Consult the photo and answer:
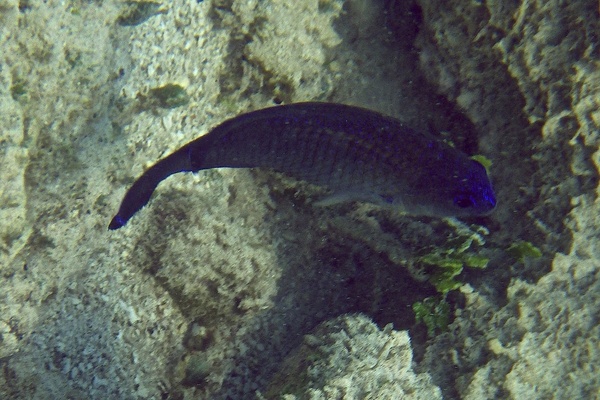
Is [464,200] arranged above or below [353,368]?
above

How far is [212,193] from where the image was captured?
3.43m

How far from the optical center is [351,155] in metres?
2.69

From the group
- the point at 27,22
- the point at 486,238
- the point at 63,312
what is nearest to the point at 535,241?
the point at 486,238

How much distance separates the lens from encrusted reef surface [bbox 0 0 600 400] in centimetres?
287

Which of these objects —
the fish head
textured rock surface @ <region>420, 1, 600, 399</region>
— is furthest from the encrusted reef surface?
the fish head

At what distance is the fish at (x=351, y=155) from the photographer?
103 inches

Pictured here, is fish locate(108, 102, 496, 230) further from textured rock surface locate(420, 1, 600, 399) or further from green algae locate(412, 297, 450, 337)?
green algae locate(412, 297, 450, 337)

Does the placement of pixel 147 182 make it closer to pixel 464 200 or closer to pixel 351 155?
pixel 351 155

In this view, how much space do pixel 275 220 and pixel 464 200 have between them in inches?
61.3

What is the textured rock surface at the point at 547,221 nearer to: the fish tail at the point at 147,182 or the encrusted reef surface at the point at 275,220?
the encrusted reef surface at the point at 275,220

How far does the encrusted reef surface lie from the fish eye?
0.63 metres

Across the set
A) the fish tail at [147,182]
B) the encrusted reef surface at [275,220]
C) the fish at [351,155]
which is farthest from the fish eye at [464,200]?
the fish tail at [147,182]

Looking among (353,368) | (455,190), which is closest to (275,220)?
(353,368)

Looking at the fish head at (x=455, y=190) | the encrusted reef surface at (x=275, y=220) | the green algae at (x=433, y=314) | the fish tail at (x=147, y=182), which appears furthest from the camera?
the green algae at (x=433, y=314)
